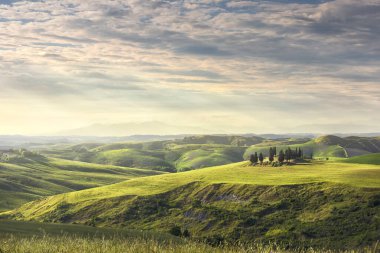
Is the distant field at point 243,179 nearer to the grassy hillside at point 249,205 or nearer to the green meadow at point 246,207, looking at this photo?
the grassy hillside at point 249,205

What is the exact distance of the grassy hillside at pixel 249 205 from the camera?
108444 millimetres

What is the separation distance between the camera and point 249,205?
5325 inches

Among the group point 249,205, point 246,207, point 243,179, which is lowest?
point 246,207

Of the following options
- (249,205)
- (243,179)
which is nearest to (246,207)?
(249,205)

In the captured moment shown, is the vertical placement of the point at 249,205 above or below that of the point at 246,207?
above

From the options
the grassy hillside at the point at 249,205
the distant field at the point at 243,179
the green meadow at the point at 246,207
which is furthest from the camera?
the distant field at the point at 243,179

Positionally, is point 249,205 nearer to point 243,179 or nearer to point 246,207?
point 246,207

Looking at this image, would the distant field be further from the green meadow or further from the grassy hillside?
the green meadow

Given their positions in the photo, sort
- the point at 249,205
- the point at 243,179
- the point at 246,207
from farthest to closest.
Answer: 1. the point at 243,179
2. the point at 249,205
3. the point at 246,207

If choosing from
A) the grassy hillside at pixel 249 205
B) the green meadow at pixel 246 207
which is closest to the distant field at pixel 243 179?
the grassy hillside at pixel 249 205

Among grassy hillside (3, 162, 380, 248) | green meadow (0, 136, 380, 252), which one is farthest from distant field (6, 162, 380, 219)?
green meadow (0, 136, 380, 252)

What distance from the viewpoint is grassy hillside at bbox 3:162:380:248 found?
4269 inches

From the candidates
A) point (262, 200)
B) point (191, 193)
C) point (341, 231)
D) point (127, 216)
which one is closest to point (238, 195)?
point (262, 200)

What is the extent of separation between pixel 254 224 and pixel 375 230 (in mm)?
33351
